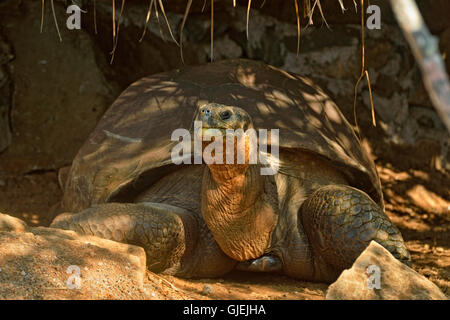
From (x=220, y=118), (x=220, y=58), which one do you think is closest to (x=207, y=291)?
(x=220, y=118)

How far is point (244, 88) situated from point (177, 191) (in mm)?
875

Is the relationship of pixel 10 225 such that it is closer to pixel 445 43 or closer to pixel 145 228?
pixel 145 228

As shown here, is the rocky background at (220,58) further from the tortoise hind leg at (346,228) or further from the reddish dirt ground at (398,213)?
the tortoise hind leg at (346,228)

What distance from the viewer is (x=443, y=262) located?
3.97m

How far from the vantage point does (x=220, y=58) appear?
5586 millimetres

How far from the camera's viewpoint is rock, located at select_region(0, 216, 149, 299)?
2270mm

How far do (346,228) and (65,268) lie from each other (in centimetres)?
153

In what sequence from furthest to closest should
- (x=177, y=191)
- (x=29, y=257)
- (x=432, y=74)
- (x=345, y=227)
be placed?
1. (x=177, y=191)
2. (x=345, y=227)
3. (x=29, y=257)
4. (x=432, y=74)

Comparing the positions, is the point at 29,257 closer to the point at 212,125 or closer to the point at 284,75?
the point at 212,125

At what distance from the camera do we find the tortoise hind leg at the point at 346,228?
327 cm

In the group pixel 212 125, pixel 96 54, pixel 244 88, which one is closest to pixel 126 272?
pixel 212 125

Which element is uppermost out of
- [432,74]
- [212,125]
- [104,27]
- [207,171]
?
[104,27]

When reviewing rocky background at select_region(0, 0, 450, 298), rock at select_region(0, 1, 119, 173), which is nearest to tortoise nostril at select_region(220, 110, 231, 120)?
rocky background at select_region(0, 0, 450, 298)

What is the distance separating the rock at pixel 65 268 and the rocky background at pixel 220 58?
9.30ft
